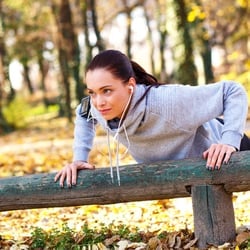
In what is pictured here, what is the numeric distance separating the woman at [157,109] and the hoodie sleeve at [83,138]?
147 millimetres

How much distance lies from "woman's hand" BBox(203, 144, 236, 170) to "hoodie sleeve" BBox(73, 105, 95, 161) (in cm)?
85

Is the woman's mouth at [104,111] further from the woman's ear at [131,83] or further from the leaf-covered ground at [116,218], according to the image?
the leaf-covered ground at [116,218]

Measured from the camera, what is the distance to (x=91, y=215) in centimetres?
566

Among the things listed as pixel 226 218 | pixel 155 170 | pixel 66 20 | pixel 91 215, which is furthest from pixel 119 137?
pixel 66 20

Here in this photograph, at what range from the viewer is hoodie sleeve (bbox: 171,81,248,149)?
145 inches

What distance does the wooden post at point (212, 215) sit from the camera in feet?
12.3

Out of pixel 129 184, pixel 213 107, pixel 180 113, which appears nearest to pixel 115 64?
pixel 180 113

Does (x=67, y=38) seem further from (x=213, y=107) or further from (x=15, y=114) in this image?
(x=213, y=107)

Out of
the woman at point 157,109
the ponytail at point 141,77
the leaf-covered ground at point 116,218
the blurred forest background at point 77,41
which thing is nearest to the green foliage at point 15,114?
the blurred forest background at point 77,41

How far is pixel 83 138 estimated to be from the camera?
4113 millimetres

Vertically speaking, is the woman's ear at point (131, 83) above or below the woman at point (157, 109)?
above

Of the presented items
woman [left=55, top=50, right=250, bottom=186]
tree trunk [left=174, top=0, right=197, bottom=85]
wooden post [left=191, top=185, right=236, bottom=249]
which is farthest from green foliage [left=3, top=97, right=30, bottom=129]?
wooden post [left=191, top=185, right=236, bottom=249]

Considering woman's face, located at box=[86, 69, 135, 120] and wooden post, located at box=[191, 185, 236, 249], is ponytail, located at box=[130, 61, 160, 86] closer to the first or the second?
woman's face, located at box=[86, 69, 135, 120]

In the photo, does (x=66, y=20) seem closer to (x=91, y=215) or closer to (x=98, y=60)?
(x=91, y=215)
